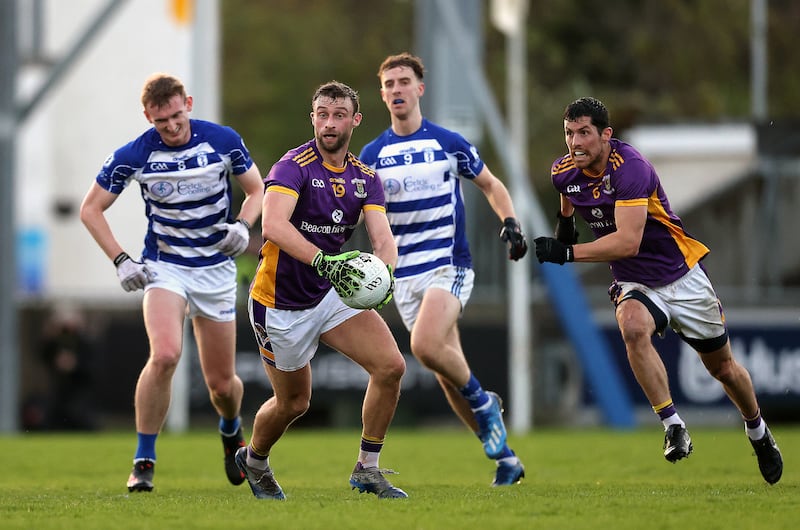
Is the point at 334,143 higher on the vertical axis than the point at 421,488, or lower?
higher

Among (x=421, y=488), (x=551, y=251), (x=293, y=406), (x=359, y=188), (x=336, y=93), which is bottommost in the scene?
(x=421, y=488)

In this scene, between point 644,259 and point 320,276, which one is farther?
point 644,259

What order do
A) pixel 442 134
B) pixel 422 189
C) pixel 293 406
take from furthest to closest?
1. pixel 442 134
2. pixel 422 189
3. pixel 293 406

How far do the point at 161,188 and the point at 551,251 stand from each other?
2524 millimetres

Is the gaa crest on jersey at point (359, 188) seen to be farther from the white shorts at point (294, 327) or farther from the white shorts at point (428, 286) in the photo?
the white shorts at point (428, 286)

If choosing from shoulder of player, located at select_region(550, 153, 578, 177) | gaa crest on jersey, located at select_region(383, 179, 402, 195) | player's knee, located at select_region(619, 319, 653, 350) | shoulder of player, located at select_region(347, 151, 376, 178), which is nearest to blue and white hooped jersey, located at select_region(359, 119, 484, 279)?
gaa crest on jersey, located at select_region(383, 179, 402, 195)

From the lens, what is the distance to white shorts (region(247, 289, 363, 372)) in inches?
323

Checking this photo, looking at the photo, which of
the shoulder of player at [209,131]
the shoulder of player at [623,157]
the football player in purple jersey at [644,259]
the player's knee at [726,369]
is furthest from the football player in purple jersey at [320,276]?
the player's knee at [726,369]

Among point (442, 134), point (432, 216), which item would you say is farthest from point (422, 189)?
point (442, 134)

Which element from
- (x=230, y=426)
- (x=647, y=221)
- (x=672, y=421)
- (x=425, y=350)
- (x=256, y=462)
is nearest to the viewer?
(x=256, y=462)

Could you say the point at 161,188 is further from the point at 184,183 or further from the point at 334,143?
the point at 334,143

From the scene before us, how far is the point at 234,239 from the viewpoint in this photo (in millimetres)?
9344

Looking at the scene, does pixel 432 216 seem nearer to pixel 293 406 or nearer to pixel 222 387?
Result: pixel 222 387

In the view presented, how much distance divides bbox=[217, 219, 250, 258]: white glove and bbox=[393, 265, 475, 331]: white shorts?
1154 mm
